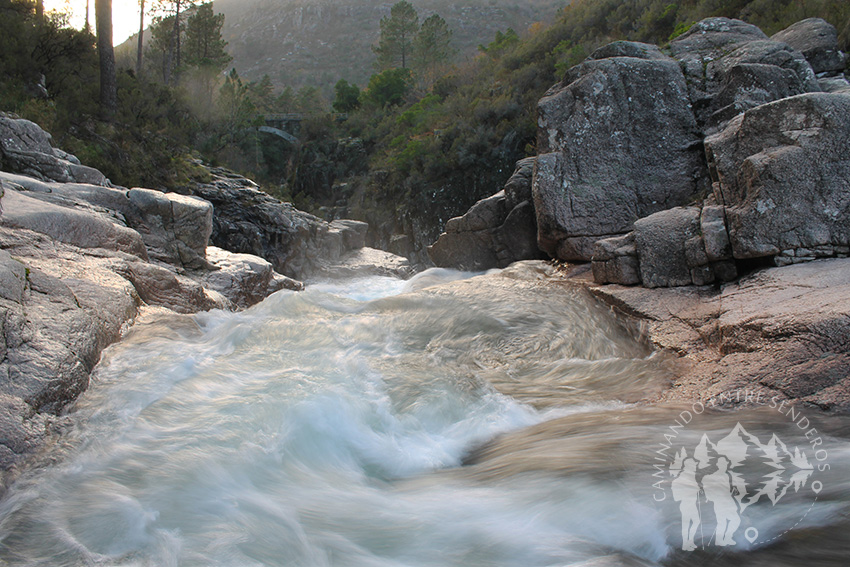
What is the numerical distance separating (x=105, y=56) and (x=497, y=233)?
1182 centimetres

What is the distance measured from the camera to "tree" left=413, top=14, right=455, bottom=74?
1476 inches

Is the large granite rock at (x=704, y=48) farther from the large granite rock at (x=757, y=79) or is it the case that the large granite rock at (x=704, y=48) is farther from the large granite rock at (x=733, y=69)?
the large granite rock at (x=757, y=79)

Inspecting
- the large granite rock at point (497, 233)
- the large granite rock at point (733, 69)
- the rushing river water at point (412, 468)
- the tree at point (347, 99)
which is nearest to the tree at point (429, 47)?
the tree at point (347, 99)

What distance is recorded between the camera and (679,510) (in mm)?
2170

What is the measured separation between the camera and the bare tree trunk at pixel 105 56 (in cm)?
1331

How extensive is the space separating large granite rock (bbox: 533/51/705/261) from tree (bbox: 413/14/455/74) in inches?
1242

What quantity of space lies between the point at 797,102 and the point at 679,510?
4.41 m

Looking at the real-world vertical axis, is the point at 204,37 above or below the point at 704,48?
above

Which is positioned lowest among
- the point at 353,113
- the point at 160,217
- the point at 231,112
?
the point at 160,217

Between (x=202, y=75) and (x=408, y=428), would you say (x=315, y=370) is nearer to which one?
(x=408, y=428)

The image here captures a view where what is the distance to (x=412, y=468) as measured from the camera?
2.91 metres

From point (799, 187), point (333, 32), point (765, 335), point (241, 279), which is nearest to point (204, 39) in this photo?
point (241, 279)

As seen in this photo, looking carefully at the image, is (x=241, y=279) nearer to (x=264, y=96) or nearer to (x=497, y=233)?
(x=497, y=233)
